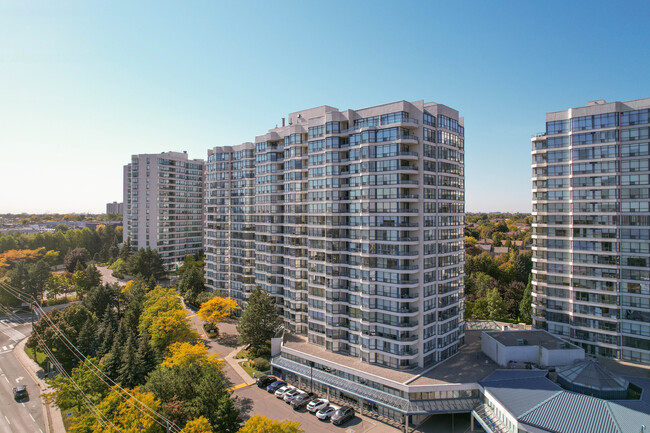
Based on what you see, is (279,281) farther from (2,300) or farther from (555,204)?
(2,300)

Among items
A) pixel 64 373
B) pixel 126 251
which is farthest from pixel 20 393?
pixel 126 251

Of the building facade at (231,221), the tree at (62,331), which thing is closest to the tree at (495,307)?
the building facade at (231,221)

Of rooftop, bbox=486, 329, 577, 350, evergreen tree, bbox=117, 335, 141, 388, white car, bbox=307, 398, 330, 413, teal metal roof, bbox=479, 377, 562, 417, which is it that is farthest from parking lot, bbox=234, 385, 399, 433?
rooftop, bbox=486, 329, 577, 350

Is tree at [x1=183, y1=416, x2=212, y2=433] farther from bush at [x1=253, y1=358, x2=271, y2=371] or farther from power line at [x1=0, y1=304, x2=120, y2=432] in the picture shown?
bush at [x1=253, y1=358, x2=271, y2=371]

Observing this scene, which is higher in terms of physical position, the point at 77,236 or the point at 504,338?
the point at 77,236

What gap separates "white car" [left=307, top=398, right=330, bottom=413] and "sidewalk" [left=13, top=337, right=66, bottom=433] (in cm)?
3444

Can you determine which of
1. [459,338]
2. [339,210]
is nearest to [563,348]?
[459,338]

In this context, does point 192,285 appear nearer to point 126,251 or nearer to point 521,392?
point 126,251

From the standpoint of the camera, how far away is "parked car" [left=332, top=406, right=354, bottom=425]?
48.8 meters

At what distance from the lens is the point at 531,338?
5841cm

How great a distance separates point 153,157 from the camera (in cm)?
12825

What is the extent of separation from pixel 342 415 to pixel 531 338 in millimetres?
32843

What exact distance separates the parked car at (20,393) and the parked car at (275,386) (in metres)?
40.0

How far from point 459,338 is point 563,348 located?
48.4ft
